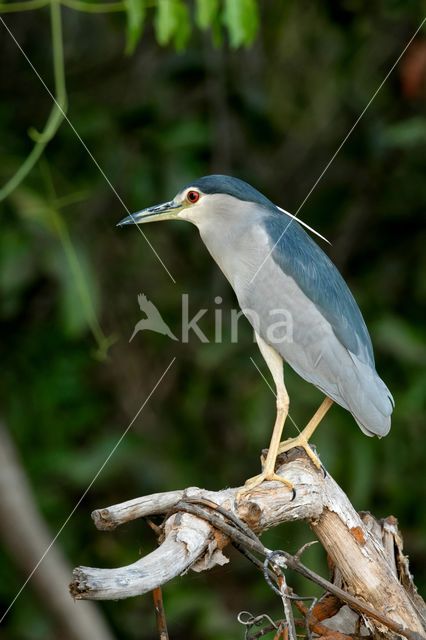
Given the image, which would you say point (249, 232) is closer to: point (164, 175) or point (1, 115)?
point (164, 175)

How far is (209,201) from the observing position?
2.36m

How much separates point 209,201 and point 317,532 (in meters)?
0.87

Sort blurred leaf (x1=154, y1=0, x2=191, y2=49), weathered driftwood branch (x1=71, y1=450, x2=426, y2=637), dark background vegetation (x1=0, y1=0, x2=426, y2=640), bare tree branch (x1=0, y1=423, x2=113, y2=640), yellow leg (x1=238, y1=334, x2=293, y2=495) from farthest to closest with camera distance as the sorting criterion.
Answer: dark background vegetation (x1=0, y1=0, x2=426, y2=640) < bare tree branch (x1=0, y1=423, x2=113, y2=640) < blurred leaf (x1=154, y1=0, x2=191, y2=49) < yellow leg (x1=238, y1=334, x2=293, y2=495) < weathered driftwood branch (x1=71, y1=450, x2=426, y2=637)

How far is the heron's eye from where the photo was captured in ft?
7.74

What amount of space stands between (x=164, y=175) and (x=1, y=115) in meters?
0.72

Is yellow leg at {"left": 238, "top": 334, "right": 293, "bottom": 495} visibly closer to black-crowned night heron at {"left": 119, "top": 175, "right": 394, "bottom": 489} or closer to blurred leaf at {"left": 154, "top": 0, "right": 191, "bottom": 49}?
black-crowned night heron at {"left": 119, "top": 175, "right": 394, "bottom": 489}

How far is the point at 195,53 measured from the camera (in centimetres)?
394

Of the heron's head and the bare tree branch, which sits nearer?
the heron's head

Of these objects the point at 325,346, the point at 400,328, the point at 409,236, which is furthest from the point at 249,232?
the point at 409,236

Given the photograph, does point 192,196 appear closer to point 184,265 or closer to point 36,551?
point 36,551

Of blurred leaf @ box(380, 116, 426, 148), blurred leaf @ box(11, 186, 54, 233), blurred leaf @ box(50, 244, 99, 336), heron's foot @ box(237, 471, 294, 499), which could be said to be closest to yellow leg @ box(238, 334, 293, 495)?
heron's foot @ box(237, 471, 294, 499)

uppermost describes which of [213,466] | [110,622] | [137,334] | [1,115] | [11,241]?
[1,115]

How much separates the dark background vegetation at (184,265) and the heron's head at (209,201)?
0.97m

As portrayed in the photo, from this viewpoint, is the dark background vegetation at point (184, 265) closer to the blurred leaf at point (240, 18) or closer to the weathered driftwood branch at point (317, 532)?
the blurred leaf at point (240, 18)
